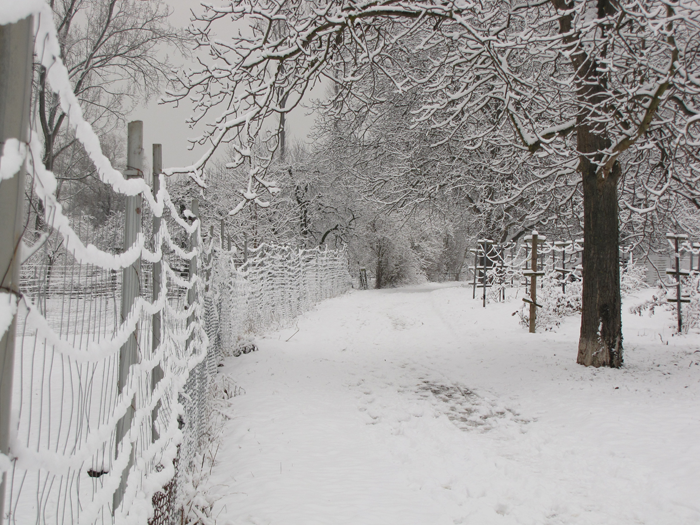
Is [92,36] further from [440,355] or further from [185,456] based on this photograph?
[185,456]

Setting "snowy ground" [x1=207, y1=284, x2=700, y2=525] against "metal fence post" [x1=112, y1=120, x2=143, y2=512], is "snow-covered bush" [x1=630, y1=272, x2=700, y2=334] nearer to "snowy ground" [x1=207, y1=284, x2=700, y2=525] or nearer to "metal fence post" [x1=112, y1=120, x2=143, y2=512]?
"snowy ground" [x1=207, y1=284, x2=700, y2=525]

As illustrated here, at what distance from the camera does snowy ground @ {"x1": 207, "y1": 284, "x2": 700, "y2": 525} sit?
315cm

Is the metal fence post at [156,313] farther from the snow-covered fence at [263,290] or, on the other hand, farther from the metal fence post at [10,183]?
the snow-covered fence at [263,290]

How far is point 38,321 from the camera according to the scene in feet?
3.49

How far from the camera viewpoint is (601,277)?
662cm

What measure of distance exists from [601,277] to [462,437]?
3596 millimetres

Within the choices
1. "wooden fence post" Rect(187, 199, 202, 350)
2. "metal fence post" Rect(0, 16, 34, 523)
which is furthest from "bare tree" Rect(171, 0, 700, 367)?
"metal fence post" Rect(0, 16, 34, 523)

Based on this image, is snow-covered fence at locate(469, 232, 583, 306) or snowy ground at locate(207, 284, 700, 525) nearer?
snowy ground at locate(207, 284, 700, 525)

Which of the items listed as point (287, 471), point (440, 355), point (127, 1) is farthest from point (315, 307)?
point (287, 471)

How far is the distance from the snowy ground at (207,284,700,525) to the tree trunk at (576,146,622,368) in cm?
36

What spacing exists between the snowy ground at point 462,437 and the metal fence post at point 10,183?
2294mm

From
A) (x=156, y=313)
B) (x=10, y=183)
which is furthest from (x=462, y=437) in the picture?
(x=10, y=183)

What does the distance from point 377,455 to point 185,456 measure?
165cm

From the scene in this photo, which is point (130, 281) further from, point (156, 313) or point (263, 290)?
point (263, 290)
